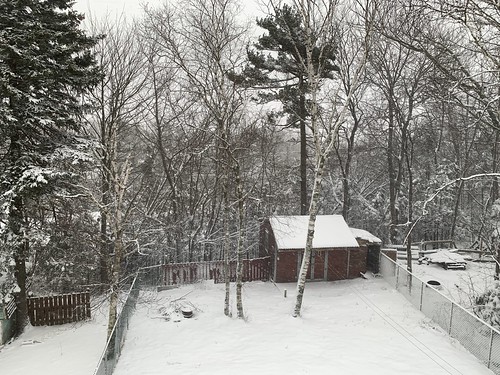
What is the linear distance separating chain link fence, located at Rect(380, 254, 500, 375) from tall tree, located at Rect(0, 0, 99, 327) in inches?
540

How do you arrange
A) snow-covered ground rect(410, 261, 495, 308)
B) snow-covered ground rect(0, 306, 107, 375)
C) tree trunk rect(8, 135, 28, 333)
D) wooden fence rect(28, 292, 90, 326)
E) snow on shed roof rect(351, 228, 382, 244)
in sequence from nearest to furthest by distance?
snow-covered ground rect(0, 306, 107, 375) < tree trunk rect(8, 135, 28, 333) < wooden fence rect(28, 292, 90, 326) < snow-covered ground rect(410, 261, 495, 308) < snow on shed roof rect(351, 228, 382, 244)

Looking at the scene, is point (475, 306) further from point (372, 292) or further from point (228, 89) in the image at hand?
point (228, 89)

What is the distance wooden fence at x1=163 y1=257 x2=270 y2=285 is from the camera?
20.1m

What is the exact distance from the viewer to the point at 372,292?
18141 mm

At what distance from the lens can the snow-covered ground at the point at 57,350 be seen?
472 inches

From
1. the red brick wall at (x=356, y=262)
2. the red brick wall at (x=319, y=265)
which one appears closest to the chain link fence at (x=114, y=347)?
the red brick wall at (x=319, y=265)

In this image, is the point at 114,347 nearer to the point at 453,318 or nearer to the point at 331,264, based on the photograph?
the point at 453,318

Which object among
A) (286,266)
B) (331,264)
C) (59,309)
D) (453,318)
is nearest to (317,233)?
(331,264)

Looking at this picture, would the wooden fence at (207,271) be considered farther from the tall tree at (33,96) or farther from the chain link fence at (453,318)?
A: the tall tree at (33,96)

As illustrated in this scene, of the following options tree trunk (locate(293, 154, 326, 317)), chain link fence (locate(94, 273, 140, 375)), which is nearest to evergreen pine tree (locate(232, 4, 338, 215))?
tree trunk (locate(293, 154, 326, 317))

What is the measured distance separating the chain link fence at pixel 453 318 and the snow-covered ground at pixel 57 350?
11.7 meters

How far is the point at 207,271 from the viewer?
810 inches

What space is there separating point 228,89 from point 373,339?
1066cm

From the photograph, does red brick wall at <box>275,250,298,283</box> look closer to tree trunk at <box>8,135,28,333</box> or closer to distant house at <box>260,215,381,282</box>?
distant house at <box>260,215,381,282</box>
